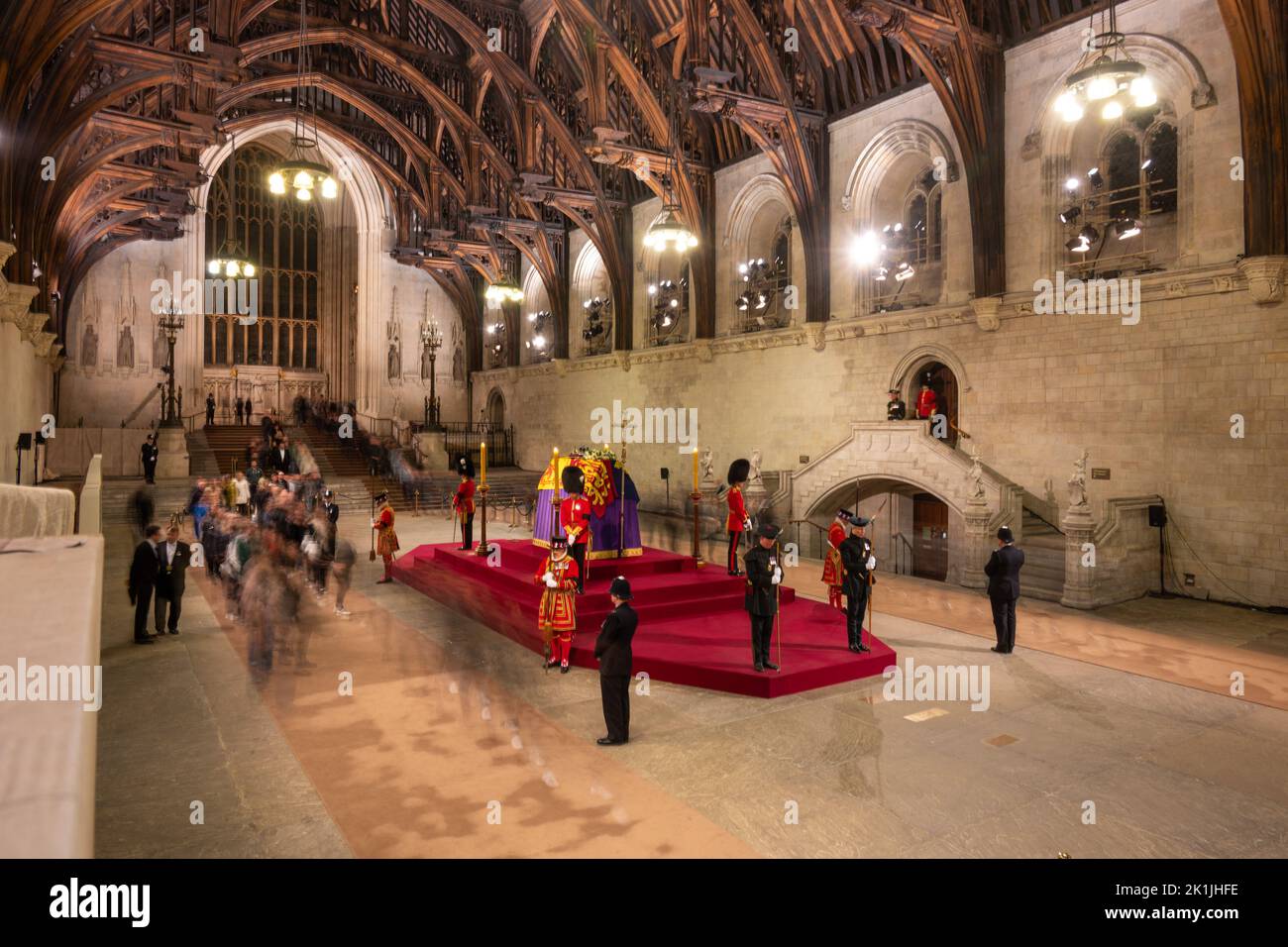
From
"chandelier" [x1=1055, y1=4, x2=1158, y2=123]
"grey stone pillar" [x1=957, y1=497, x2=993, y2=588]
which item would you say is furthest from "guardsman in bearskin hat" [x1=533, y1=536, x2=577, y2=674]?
"chandelier" [x1=1055, y1=4, x2=1158, y2=123]

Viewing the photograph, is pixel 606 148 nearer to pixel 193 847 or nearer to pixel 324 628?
pixel 324 628

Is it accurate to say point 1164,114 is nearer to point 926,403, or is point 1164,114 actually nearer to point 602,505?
point 926,403

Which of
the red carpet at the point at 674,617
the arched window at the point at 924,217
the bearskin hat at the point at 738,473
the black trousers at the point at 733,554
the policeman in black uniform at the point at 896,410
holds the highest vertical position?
the arched window at the point at 924,217

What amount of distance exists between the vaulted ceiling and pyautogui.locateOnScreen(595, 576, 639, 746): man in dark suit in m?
11.3

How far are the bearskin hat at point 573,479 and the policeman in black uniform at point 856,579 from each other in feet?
10.1

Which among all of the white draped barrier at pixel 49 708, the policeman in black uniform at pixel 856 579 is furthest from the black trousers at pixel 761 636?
the white draped barrier at pixel 49 708

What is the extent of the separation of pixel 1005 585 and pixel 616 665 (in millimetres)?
4943

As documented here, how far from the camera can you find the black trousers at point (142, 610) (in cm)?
894

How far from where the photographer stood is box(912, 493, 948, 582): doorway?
1848 centimetres

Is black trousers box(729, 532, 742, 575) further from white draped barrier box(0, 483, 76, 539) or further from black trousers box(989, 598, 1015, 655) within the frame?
white draped barrier box(0, 483, 76, 539)

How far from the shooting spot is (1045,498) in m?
14.3

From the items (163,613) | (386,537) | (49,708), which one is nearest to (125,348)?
(386,537)

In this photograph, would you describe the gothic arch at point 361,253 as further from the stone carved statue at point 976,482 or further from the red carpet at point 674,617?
the stone carved statue at point 976,482

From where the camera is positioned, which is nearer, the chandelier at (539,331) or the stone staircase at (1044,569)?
the stone staircase at (1044,569)
